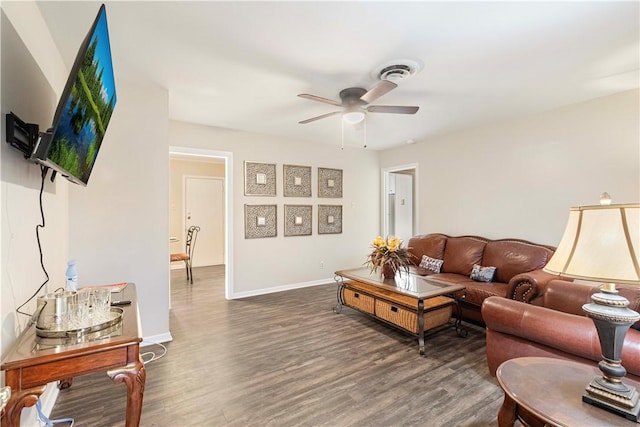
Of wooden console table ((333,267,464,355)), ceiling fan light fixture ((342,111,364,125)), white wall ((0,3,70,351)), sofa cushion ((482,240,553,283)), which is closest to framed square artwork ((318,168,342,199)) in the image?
wooden console table ((333,267,464,355))

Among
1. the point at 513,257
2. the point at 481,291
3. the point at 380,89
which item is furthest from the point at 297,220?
the point at 513,257

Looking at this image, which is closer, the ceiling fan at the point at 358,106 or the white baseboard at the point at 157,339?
the ceiling fan at the point at 358,106

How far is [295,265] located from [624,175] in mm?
4360

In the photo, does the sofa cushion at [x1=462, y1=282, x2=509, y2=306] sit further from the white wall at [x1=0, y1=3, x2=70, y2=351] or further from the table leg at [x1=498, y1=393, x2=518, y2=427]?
the white wall at [x1=0, y1=3, x2=70, y2=351]

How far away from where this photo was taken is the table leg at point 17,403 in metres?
1.10

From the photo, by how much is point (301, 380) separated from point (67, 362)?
60.7 inches

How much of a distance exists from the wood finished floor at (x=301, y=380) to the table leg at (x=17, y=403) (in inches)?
33.0

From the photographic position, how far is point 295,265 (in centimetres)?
512

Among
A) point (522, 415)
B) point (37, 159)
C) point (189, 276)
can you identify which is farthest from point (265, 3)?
point (189, 276)

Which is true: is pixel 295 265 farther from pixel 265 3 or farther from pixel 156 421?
pixel 265 3

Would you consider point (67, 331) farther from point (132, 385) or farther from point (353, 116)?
point (353, 116)

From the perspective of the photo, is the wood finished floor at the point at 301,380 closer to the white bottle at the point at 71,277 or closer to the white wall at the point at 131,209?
the white wall at the point at 131,209

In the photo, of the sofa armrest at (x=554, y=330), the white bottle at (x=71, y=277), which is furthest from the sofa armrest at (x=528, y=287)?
the white bottle at (x=71, y=277)

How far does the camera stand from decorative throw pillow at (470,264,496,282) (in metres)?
3.55
